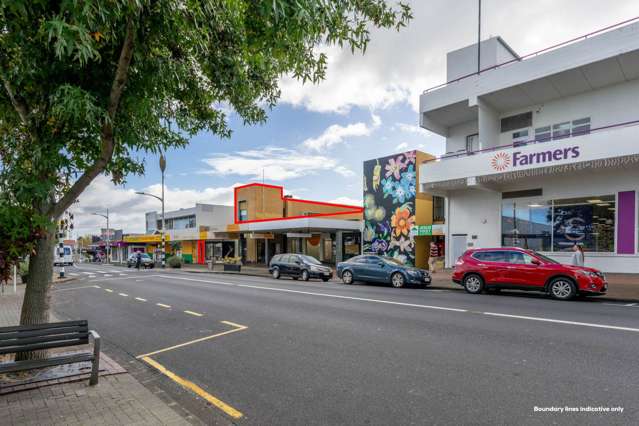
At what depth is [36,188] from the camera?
4.09 meters

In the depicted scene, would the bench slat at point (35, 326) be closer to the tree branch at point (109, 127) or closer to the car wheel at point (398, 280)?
the tree branch at point (109, 127)

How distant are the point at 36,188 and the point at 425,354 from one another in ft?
18.2

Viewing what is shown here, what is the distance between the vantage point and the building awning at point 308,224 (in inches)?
1122

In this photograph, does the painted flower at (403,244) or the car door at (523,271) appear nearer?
the car door at (523,271)

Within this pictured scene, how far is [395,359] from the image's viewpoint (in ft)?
18.1

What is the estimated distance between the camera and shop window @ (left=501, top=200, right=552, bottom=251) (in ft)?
57.0

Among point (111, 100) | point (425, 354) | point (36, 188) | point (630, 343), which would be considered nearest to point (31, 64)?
point (111, 100)

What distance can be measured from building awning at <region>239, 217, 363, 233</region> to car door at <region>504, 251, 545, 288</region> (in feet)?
50.5

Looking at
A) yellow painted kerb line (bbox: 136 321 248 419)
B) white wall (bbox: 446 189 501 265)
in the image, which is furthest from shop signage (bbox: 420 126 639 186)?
yellow painted kerb line (bbox: 136 321 248 419)

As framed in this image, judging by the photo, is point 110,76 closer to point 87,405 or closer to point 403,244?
point 87,405

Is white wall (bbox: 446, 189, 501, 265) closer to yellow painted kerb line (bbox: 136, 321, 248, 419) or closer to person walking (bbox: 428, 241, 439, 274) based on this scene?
person walking (bbox: 428, 241, 439, 274)

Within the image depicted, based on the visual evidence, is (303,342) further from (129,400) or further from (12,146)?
(12,146)

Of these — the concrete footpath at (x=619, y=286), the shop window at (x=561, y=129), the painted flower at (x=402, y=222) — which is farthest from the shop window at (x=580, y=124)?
the painted flower at (x=402, y=222)

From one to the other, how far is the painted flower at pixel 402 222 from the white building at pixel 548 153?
9.39 feet
